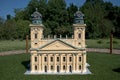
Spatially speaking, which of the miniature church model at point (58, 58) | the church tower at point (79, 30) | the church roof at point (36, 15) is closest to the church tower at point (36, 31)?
the church roof at point (36, 15)

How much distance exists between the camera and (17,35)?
113875mm

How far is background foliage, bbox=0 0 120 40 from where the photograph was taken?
371 feet

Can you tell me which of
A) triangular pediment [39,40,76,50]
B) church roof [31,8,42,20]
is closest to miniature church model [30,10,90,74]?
triangular pediment [39,40,76,50]

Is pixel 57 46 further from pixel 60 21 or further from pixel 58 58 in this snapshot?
pixel 60 21

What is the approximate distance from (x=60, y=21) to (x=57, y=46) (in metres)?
73.7

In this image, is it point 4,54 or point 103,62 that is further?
point 4,54

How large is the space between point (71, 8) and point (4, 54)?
61481 mm

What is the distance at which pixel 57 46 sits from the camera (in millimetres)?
45750

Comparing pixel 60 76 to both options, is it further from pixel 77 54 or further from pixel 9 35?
pixel 9 35

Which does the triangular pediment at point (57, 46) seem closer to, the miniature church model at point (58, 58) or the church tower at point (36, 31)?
the miniature church model at point (58, 58)

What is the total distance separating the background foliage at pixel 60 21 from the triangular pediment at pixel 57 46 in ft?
198

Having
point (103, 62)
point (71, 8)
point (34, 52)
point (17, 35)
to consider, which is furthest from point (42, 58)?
point (71, 8)

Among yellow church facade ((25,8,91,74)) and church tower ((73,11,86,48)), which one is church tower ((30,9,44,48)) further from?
church tower ((73,11,86,48))

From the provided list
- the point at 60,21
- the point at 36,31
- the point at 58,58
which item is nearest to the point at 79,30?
the point at 58,58
